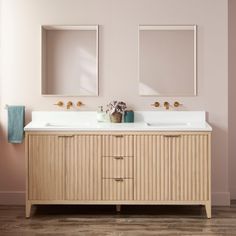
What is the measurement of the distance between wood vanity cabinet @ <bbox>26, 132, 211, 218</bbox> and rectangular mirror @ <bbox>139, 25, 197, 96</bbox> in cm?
60

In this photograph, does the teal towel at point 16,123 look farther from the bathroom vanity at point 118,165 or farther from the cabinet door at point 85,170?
the cabinet door at point 85,170

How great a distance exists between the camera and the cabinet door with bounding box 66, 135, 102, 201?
13.9ft

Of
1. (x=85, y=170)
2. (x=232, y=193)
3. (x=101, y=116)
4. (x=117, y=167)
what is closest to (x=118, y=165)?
(x=117, y=167)

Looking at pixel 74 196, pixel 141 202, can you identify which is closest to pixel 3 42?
pixel 74 196

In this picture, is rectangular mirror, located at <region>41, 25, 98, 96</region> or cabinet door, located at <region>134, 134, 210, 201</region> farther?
rectangular mirror, located at <region>41, 25, 98, 96</region>

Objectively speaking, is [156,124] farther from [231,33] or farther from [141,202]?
[231,33]

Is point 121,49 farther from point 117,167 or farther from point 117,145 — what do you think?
point 117,167

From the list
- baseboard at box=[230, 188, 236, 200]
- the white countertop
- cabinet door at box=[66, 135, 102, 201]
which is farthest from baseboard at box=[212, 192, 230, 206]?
cabinet door at box=[66, 135, 102, 201]

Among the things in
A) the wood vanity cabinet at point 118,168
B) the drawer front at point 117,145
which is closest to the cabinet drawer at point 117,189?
the wood vanity cabinet at point 118,168

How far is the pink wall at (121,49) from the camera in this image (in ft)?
15.1

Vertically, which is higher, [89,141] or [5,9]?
[5,9]

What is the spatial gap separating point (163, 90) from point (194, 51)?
454 millimetres

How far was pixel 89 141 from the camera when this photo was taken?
13.9 ft

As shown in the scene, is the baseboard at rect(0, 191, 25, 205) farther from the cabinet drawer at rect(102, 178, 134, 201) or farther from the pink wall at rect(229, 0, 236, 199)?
the pink wall at rect(229, 0, 236, 199)
